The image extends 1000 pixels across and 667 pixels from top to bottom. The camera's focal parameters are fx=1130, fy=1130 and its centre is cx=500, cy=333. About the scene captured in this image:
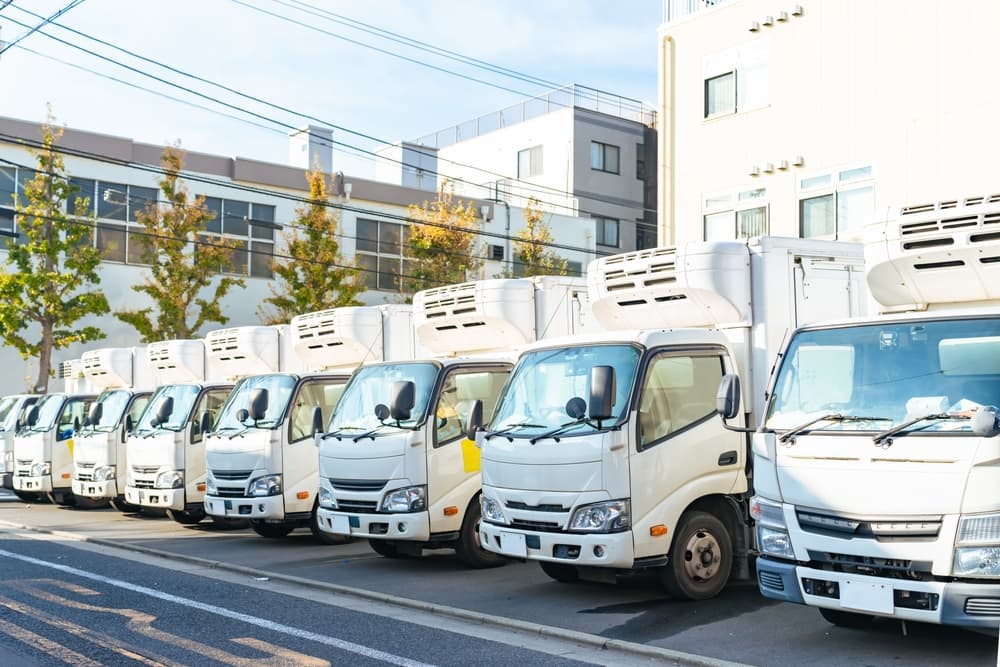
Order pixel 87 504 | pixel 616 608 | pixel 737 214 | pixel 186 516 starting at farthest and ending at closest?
pixel 87 504 < pixel 737 214 < pixel 186 516 < pixel 616 608

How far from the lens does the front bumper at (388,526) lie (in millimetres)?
11461

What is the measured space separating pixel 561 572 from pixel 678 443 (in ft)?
6.74

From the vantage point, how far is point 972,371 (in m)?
7.19

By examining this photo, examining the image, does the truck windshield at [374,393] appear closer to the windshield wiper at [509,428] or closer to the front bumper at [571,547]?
the windshield wiper at [509,428]

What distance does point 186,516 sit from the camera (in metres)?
17.1

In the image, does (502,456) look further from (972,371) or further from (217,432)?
(217,432)

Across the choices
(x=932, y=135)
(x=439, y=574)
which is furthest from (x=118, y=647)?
(x=932, y=135)

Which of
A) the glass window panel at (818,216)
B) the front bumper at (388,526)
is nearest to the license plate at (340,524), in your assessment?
the front bumper at (388,526)

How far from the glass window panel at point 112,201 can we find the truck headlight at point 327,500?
21.9m

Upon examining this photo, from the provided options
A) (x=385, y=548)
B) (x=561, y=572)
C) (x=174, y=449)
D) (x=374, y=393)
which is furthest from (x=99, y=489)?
(x=561, y=572)

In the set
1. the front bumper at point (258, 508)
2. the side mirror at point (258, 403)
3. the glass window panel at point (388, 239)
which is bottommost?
the front bumper at point (258, 508)

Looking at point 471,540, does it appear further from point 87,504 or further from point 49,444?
point 87,504

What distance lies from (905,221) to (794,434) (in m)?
1.78

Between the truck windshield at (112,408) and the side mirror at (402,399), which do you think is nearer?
the side mirror at (402,399)
